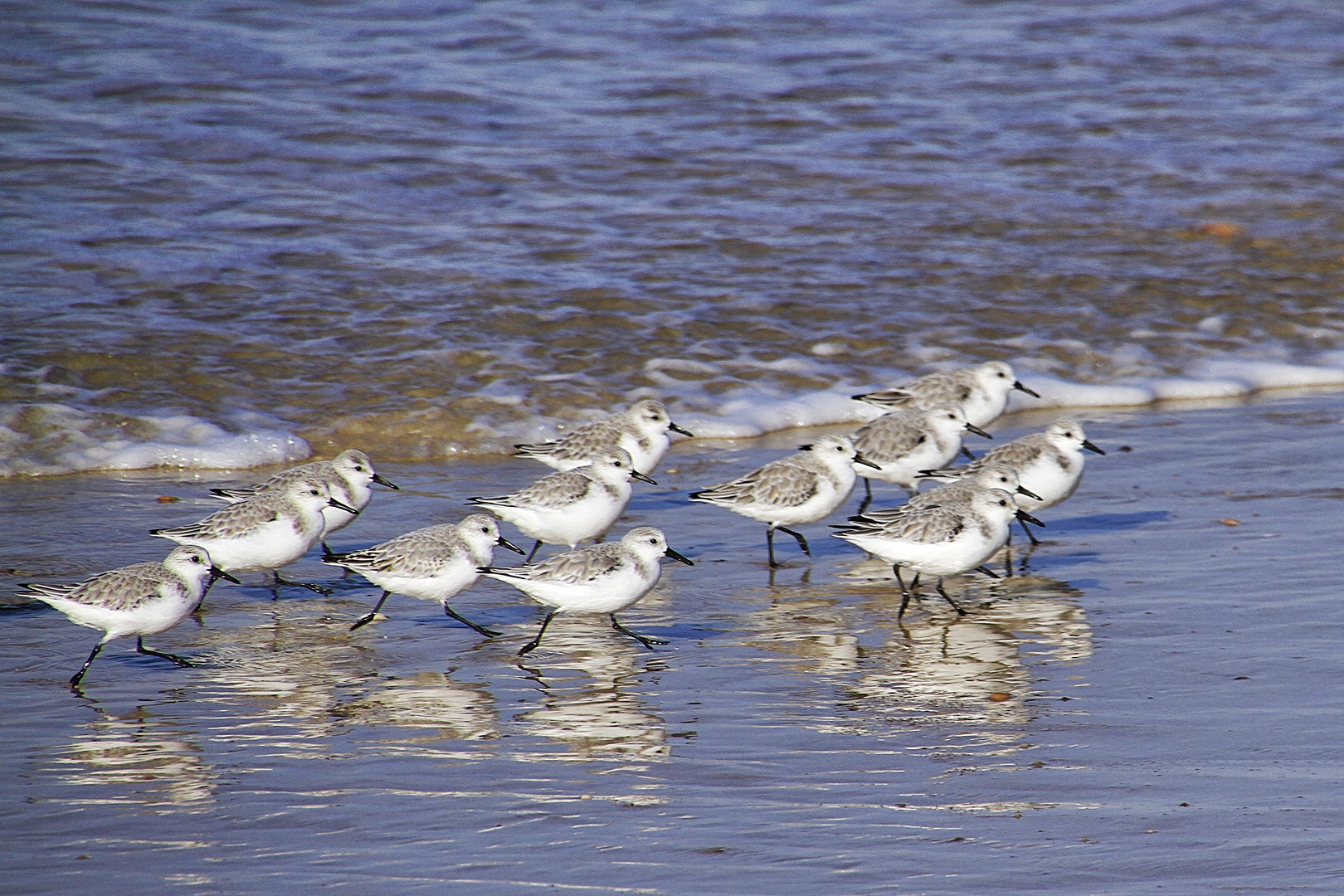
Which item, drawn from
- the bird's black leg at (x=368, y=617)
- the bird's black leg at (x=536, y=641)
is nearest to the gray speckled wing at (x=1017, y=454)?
the bird's black leg at (x=536, y=641)

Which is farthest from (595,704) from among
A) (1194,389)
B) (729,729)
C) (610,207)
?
(610,207)

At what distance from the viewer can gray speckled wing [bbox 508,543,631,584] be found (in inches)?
240

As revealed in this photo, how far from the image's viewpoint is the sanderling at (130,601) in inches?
222

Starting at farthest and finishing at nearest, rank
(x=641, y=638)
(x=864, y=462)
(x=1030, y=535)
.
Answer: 1. (x=864, y=462)
2. (x=1030, y=535)
3. (x=641, y=638)

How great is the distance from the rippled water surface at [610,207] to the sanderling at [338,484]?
1.68 m

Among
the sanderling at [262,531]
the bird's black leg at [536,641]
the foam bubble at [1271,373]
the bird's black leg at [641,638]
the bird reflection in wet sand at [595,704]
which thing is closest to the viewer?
the bird reflection in wet sand at [595,704]

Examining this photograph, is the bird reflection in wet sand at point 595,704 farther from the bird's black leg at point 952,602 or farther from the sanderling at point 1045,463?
the sanderling at point 1045,463

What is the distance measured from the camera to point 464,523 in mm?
6477

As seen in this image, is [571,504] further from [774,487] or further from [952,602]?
[952,602]

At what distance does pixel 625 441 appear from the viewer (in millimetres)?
8383

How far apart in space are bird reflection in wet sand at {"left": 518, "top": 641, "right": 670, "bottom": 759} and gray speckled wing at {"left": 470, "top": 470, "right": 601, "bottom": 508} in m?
Result: 1.07

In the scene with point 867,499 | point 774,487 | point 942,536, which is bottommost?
point 867,499

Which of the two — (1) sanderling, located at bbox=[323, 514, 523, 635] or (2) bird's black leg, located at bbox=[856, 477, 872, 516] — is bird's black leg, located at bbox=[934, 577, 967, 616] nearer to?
(2) bird's black leg, located at bbox=[856, 477, 872, 516]

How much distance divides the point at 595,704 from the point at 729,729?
1.85 ft
